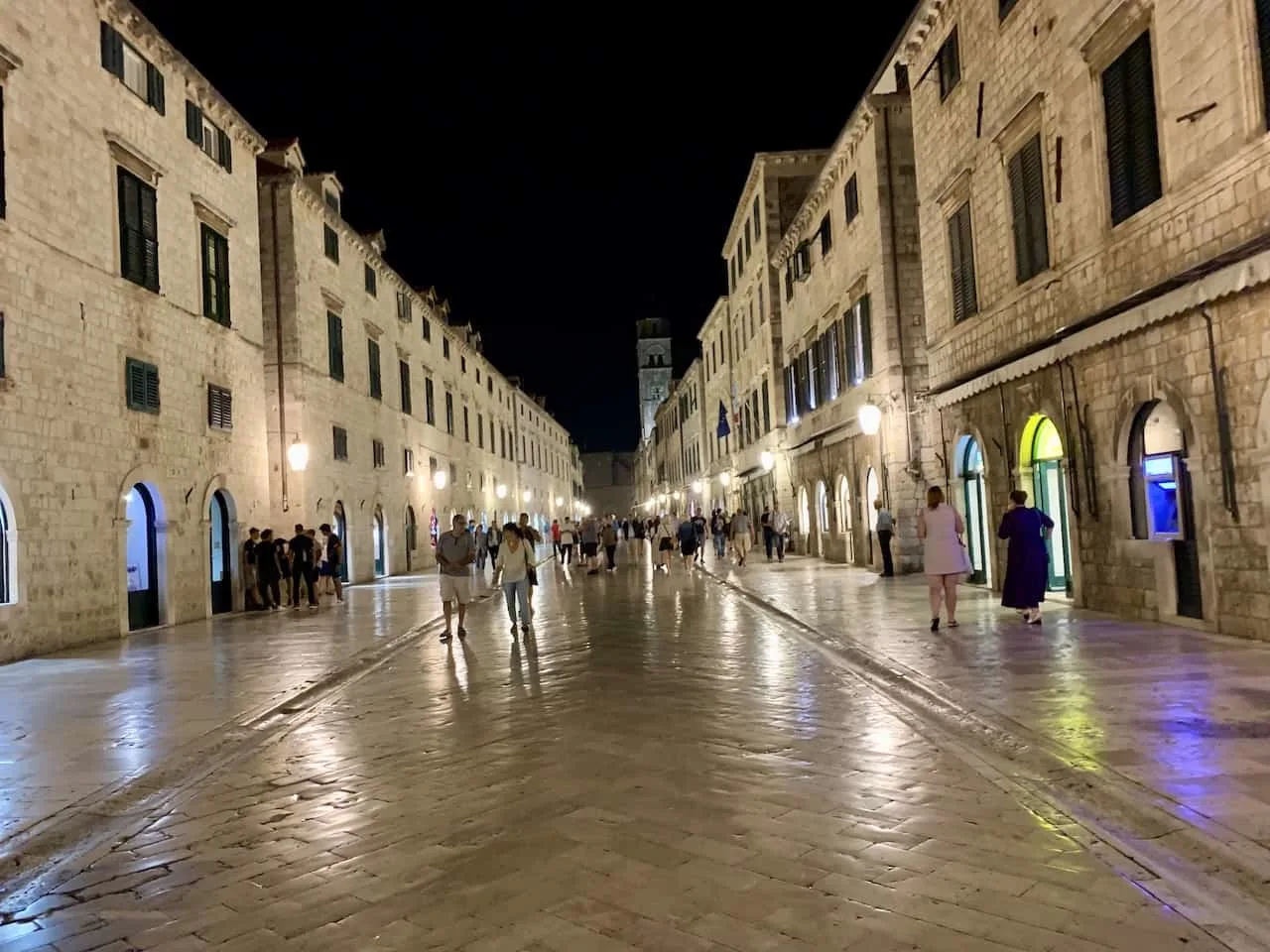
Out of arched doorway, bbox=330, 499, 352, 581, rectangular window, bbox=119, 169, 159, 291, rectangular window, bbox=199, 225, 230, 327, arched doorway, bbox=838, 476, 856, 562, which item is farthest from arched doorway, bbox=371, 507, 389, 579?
rectangular window, bbox=119, 169, 159, 291

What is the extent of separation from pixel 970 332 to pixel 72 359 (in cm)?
1414

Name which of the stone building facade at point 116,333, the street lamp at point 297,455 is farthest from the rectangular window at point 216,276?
the street lamp at point 297,455

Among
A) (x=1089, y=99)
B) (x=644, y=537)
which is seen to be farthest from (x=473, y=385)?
(x=1089, y=99)

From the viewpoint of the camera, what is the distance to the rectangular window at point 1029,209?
46.9ft

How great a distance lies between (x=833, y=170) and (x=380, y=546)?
17287mm

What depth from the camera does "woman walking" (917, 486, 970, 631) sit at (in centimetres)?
1238

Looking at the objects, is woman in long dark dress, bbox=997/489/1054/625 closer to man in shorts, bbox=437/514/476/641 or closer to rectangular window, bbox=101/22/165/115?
man in shorts, bbox=437/514/476/641

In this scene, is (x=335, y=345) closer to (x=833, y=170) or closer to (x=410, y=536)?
(x=410, y=536)

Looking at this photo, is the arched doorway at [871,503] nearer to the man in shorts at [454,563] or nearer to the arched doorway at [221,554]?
the man in shorts at [454,563]

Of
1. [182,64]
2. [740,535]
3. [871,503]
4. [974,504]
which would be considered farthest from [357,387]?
[974,504]

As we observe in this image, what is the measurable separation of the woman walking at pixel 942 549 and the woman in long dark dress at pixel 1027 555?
2.00ft

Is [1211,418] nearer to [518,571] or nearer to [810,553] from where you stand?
[518,571]

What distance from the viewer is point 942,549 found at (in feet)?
40.7

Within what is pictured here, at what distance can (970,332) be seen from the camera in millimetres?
17266
